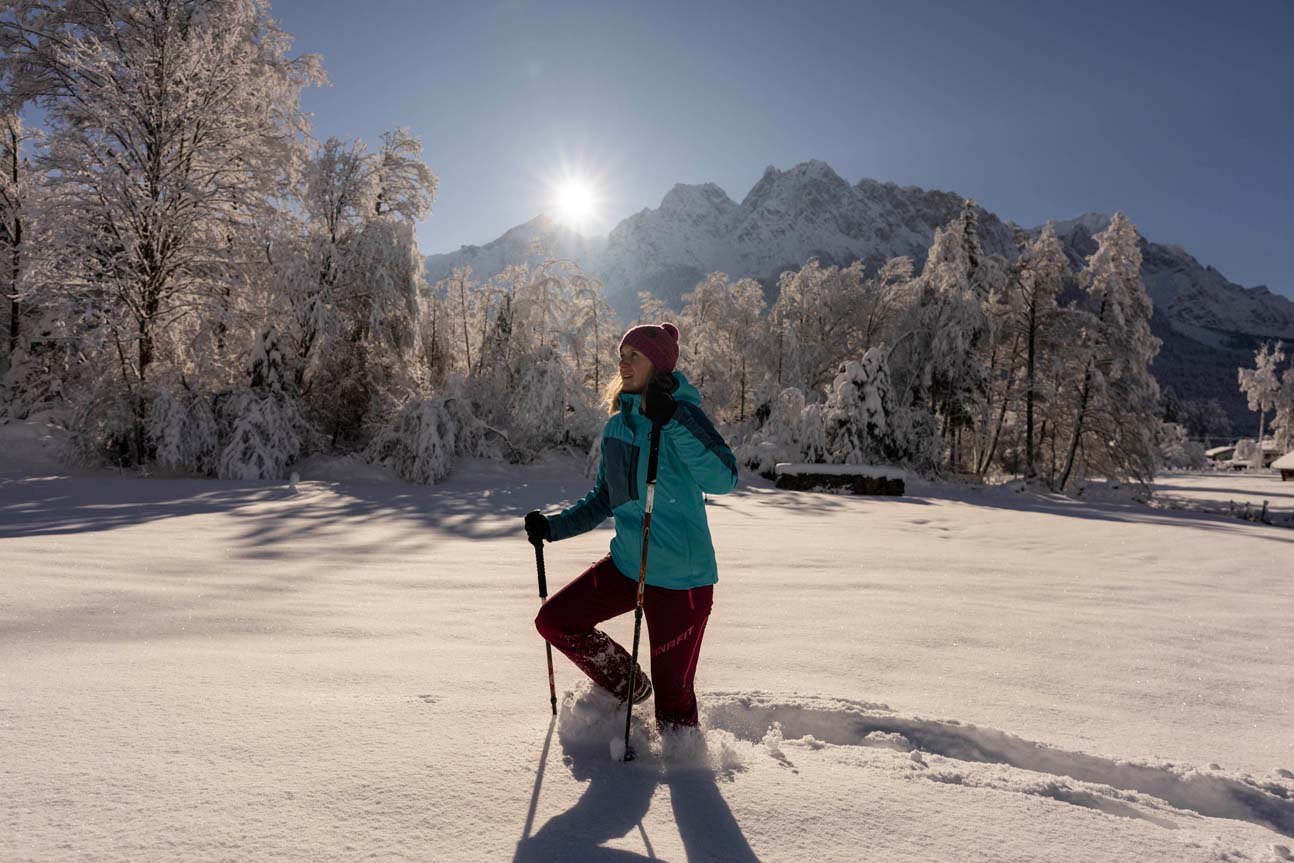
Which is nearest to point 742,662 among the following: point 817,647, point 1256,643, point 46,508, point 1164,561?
point 817,647

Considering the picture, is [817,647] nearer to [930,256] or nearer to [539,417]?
[539,417]

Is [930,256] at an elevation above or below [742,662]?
above

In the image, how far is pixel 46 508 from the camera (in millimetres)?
6980

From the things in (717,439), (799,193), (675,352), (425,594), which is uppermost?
(799,193)

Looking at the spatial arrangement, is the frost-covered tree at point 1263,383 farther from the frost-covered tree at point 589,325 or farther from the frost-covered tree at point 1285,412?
the frost-covered tree at point 589,325

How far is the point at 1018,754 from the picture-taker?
208 centimetres

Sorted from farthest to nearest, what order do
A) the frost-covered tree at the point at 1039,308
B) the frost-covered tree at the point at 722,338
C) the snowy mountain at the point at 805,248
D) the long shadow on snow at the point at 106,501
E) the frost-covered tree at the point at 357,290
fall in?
the snowy mountain at the point at 805,248 < the frost-covered tree at the point at 722,338 < the frost-covered tree at the point at 1039,308 < the frost-covered tree at the point at 357,290 < the long shadow on snow at the point at 106,501

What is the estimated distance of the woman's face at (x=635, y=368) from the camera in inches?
83.7

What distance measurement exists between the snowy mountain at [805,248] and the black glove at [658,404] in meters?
129

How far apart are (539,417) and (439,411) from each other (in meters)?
3.40

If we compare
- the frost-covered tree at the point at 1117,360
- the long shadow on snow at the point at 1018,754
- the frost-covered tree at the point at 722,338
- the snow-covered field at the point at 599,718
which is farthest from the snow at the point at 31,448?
the frost-covered tree at the point at 1117,360

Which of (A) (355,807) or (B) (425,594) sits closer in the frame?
(A) (355,807)

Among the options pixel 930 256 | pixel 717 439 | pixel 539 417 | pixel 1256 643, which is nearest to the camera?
pixel 717 439

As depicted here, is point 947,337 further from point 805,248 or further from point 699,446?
point 805,248
